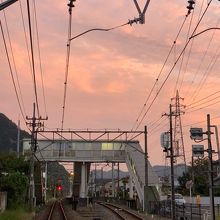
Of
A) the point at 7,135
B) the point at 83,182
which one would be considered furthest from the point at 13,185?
the point at 7,135

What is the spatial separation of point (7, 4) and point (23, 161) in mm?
48955

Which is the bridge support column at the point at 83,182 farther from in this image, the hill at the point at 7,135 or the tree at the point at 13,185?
the hill at the point at 7,135

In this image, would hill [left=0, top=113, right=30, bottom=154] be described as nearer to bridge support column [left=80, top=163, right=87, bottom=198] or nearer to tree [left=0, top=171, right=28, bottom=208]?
bridge support column [left=80, top=163, right=87, bottom=198]

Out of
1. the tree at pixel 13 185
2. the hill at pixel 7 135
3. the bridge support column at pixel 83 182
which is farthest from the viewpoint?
the hill at pixel 7 135

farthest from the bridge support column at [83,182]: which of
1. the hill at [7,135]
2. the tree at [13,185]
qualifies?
the hill at [7,135]

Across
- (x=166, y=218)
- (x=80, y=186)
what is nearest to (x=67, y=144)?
(x=80, y=186)

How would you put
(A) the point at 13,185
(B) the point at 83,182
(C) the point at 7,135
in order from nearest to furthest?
(A) the point at 13,185
(B) the point at 83,182
(C) the point at 7,135

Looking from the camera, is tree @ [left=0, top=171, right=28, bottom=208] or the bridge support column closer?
tree @ [left=0, top=171, right=28, bottom=208]

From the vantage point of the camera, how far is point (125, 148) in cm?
6456

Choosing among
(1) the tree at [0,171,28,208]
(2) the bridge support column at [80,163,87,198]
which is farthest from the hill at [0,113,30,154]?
(1) the tree at [0,171,28,208]

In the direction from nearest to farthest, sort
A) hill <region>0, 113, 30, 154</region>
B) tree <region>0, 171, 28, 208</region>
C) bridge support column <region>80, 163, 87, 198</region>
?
1. tree <region>0, 171, 28, 208</region>
2. bridge support column <region>80, 163, 87, 198</region>
3. hill <region>0, 113, 30, 154</region>

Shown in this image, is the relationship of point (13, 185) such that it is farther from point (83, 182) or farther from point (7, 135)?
point (7, 135)

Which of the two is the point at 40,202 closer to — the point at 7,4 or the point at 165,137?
the point at 165,137

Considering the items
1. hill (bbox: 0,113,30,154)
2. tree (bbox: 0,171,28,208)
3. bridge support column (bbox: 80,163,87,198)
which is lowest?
tree (bbox: 0,171,28,208)
